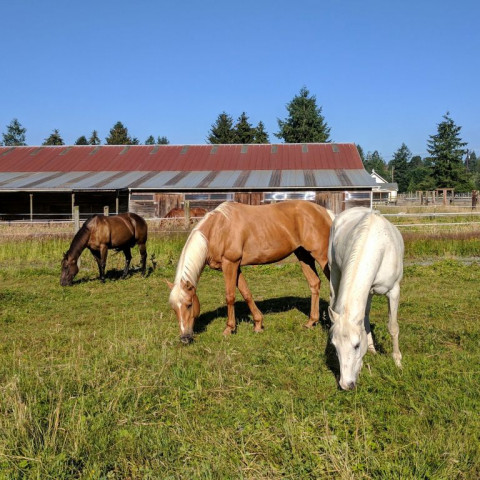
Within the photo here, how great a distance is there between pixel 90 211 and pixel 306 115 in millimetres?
32028

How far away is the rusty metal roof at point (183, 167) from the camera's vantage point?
23.4m

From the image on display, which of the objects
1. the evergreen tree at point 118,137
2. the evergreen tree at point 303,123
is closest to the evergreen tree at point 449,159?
the evergreen tree at point 303,123

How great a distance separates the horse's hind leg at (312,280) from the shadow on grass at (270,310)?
0.16 m

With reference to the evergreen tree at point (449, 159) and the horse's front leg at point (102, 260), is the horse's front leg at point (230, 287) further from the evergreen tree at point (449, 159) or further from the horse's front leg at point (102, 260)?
the evergreen tree at point (449, 159)

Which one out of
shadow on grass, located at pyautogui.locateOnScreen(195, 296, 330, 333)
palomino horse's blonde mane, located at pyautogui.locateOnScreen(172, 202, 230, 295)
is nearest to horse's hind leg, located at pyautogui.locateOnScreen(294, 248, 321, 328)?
shadow on grass, located at pyautogui.locateOnScreen(195, 296, 330, 333)

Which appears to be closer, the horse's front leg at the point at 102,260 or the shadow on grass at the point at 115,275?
the horse's front leg at the point at 102,260

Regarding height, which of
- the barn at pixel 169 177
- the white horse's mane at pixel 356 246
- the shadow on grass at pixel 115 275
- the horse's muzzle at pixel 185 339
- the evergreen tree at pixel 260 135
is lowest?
the shadow on grass at pixel 115 275

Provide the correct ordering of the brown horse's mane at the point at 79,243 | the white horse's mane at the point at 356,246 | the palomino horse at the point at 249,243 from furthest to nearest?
the brown horse's mane at the point at 79,243 < the palomino horse at the point at 249,243 < the white horse's mane at the point at 356,246

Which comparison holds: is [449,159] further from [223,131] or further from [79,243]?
[79,243]

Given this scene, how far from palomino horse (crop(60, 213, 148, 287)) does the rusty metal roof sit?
12019mm

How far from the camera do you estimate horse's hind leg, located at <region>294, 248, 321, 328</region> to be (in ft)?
20.1

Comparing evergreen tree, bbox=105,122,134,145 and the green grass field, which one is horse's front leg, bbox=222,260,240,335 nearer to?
the green grass field

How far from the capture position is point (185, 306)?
521cm

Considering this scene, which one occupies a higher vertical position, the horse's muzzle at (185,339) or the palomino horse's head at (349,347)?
the palomino horse's head at (349,347)
